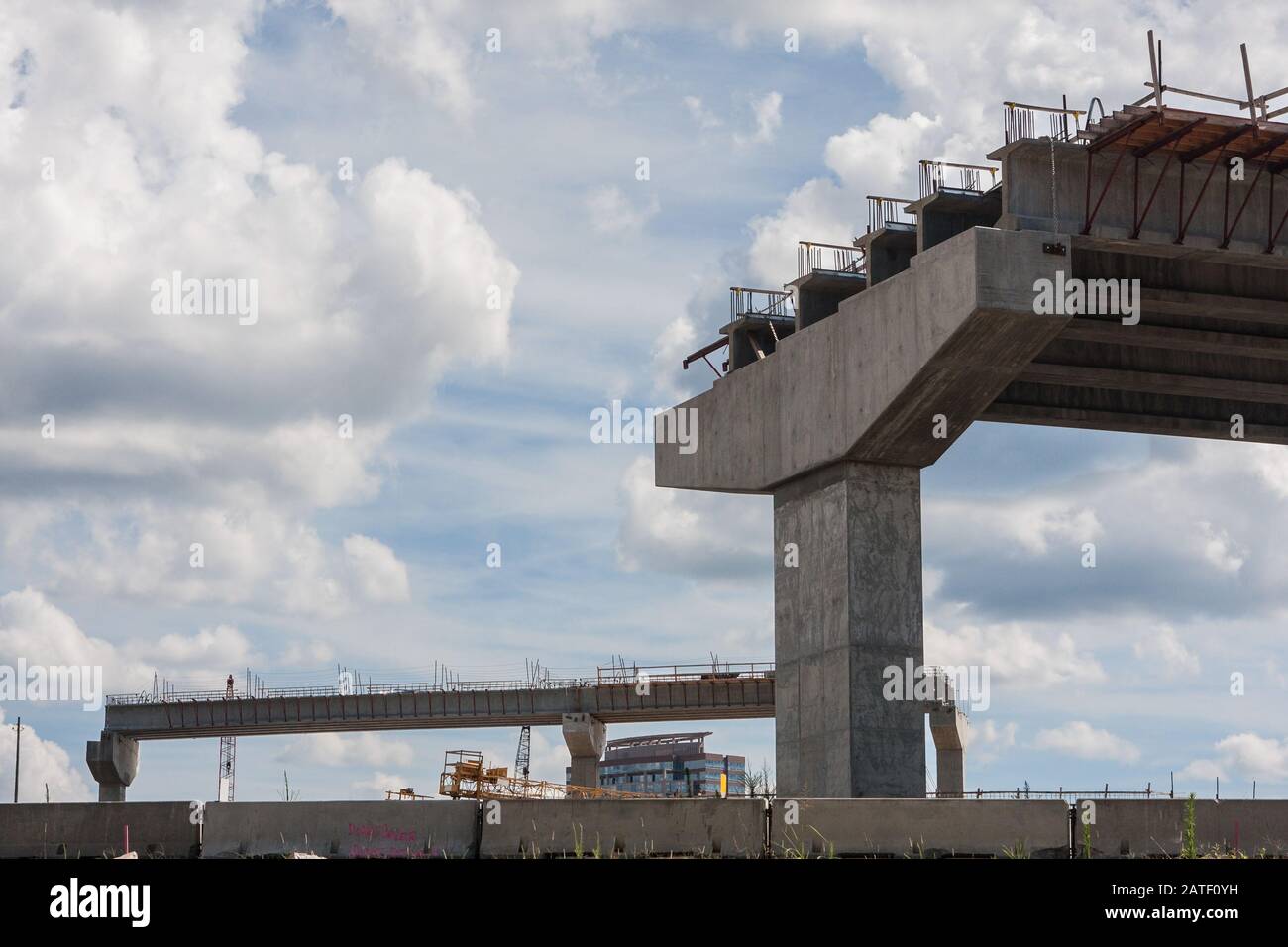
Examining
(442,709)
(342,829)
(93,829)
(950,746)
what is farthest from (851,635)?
(442,709)

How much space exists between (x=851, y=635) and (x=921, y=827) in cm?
1812

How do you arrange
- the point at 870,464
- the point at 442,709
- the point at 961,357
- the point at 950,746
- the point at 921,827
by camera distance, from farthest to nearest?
the point at 442,709 → the point at 950,746 → the point at 870,464 → the point at 961,357 → the point at 921,827

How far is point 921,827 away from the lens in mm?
15484

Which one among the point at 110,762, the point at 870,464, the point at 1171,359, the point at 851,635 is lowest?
the point at 110,762

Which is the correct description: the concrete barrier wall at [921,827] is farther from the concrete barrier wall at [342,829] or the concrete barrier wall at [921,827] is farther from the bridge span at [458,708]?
the bridge span at [458,708]

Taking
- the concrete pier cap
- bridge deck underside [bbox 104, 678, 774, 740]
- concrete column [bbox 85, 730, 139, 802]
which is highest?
the concrete pier cap

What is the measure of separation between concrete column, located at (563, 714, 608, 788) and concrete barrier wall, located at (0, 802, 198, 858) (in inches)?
2279

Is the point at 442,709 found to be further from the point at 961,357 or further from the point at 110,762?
the point at 961,357

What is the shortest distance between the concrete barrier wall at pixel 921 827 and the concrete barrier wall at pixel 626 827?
34 cm

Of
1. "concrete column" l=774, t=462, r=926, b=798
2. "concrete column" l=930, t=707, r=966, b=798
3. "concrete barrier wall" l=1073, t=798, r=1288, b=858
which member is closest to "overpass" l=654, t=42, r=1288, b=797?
"concrete column" l=774, t=462, r=926, b=798

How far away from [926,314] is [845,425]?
382cm

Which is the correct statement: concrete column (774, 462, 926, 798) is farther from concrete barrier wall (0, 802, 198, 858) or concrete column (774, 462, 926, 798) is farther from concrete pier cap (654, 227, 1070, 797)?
concrete barrier wall (0, 802, 198, 858)

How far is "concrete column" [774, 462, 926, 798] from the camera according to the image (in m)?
33.4

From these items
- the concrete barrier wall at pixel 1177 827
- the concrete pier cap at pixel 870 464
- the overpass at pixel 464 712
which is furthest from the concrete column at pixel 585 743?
the concrete barrier wall at pixel 1177 827
